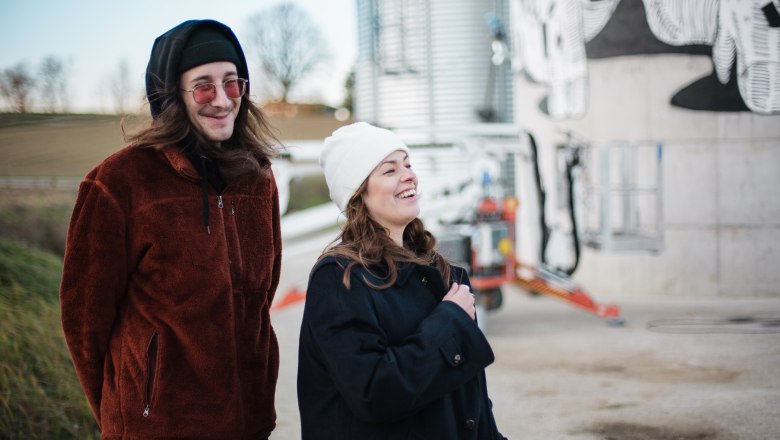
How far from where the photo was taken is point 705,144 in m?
7.68

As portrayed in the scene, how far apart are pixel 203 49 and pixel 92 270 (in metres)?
0.70

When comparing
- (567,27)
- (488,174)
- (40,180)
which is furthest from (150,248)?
(567,27)

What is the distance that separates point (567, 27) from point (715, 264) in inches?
111

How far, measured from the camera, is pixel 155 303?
2.20m

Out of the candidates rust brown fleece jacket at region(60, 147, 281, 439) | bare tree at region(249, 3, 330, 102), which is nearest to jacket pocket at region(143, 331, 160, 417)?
rust brown fleece jacket at region(60, 147, 281, 439)

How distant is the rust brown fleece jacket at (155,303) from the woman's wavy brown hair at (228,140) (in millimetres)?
44

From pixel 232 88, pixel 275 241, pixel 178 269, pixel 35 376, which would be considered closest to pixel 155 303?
pixel 178 269

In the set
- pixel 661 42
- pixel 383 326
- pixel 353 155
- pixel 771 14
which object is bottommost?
pixel 383 326

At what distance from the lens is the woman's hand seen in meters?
2.07

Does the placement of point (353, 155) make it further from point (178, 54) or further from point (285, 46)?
point (285, 46)

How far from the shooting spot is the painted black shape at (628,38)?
7.85 metres

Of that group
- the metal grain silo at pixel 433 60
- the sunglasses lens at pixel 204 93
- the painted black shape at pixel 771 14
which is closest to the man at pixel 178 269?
the sunglasses lens at pixel 204 93

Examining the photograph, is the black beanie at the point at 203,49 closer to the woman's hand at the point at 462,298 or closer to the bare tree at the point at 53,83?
the woman's hand at the point at 462,298

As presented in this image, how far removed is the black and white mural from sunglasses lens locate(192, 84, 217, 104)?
571cm
